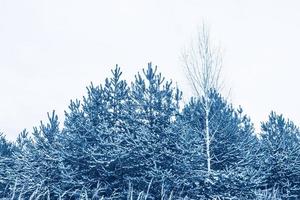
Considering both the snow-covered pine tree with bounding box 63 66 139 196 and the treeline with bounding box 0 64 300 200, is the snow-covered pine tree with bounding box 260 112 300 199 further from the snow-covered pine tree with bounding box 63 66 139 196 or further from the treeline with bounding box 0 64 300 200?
the snow-covered pine tree with bounding box 63 66 139 196

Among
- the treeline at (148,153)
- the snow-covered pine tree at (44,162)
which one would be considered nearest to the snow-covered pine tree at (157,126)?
the treeline at (148,153)

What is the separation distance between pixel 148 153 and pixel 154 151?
1.08 ft

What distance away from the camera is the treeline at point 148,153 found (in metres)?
12.4

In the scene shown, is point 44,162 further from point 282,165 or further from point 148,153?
point 282,165

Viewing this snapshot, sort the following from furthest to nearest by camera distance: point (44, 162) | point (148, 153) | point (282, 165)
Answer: point (282, 165)
point (44, 162)
point (148, 153)

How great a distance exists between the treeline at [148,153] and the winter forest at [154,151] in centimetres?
4

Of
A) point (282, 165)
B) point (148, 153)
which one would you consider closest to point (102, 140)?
point (148, 153)

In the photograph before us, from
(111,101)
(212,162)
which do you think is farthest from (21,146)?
(212,162)

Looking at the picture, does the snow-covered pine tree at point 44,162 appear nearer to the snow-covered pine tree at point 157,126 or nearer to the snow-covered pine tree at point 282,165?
the snow-covered pine tree at point 157,126

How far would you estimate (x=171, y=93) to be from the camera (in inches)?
544

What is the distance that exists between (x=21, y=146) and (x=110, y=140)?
1305cm

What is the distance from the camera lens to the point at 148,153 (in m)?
12.2

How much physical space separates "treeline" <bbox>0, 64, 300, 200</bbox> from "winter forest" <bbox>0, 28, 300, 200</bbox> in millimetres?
43

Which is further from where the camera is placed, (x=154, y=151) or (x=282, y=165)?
(x=282, y=165)
